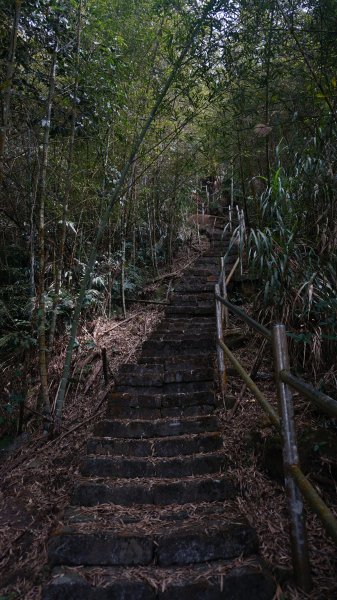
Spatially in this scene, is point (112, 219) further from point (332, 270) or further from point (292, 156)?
point (332, 270)

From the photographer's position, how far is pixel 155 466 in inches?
102

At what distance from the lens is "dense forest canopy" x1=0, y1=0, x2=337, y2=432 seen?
9.94ft

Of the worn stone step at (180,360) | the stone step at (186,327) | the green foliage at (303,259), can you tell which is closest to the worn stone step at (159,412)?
the worn stone step at (180,360)

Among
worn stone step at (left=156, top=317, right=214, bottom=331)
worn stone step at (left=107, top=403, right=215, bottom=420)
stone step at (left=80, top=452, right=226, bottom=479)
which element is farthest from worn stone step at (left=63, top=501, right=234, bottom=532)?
worn stone step at (left=156, top=317, right=214, bottom=331)

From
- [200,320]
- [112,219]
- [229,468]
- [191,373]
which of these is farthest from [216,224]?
[229,468]

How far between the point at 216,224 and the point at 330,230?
596 centimetres

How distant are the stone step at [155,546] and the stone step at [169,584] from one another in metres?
0.08

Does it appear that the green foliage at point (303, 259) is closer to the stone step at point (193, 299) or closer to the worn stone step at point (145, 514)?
the worn stone step at point (145, 514)

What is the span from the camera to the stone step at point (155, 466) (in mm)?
2539

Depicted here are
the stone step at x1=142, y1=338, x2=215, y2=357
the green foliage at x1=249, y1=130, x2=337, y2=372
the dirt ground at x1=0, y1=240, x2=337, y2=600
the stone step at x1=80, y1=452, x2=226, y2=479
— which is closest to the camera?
the dirt ground at x1=0, y1=240, x2=337, y2=600

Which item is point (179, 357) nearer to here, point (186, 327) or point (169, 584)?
point (186, 327)

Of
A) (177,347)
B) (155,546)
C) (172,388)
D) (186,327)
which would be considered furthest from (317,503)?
(186,327)

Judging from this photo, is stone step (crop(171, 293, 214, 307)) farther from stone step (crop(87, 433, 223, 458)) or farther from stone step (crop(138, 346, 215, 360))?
stone step (crop(87, 433, 223, 458))

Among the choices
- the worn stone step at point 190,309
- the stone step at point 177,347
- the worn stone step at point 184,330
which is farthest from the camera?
the worn stone step at point 190,309
